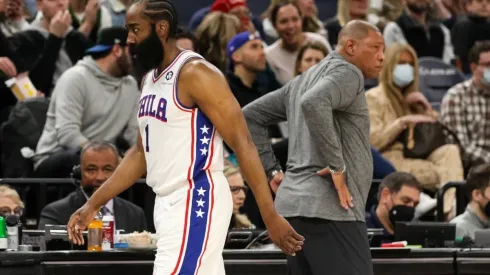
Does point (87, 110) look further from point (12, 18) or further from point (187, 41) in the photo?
point (12, 18)

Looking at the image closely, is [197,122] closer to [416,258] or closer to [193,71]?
[193,71]

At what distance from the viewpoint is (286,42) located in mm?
10500

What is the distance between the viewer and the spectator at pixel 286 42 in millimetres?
10398

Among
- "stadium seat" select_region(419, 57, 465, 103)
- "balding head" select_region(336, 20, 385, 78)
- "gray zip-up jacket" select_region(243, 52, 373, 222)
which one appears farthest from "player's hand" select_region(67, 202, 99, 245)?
"stadium seat" select_region(419, 57, 465, 103)

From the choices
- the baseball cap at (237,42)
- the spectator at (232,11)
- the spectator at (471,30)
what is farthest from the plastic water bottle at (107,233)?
the spectator at (471,30)

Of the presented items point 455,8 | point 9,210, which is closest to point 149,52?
point 9,210

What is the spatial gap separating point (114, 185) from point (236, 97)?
170 inches

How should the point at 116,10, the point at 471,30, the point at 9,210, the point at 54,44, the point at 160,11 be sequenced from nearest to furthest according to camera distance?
the point at 160,11 → the point at 9,210 → the point at 54,44 → the point at 116,10 → the point at 471,30

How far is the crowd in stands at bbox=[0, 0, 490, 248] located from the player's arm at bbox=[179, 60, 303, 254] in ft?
8.32

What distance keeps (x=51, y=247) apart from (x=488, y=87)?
535cm

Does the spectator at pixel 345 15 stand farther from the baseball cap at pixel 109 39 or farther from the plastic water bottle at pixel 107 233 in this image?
the plastic water bottle at pixel 107 233

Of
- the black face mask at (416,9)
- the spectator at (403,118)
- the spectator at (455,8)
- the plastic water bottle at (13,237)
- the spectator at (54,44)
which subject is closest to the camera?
the plastic water bottle at (13,237)

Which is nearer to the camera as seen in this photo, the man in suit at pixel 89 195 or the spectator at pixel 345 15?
the man in suit at pixel 89 195

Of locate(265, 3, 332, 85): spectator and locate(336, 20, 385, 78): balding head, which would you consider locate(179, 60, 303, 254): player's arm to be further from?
locate(265, 3, 332, 85): spectator
